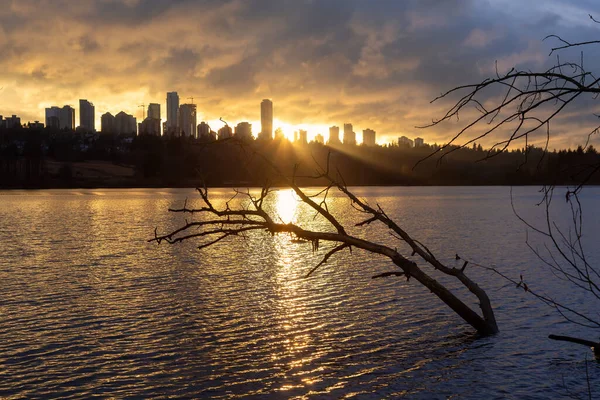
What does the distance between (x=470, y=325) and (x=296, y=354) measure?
5.59 meters

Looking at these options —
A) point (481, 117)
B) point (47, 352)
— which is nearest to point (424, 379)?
point (47, 352)

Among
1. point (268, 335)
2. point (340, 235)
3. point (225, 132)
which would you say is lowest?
point (268, 335)

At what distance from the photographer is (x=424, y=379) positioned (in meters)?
11.6

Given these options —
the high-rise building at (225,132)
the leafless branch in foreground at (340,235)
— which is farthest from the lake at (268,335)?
the high-rise building at (225,132)

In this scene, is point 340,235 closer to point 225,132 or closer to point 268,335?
point 225,132

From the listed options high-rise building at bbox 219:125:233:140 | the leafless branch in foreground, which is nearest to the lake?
the leafless branch in foreground

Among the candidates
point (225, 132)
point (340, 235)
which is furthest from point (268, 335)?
point (225, 132)

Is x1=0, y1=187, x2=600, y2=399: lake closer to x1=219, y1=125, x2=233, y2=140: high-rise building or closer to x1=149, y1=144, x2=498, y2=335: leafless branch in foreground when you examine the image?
x1=149, y1=144, x2=498, y2=335: leafless branch in foreground

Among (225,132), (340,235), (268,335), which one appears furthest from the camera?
(268,335)

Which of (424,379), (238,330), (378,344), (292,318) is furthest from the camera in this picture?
(292,318)

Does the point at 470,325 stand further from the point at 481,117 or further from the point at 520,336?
the point at 481,117

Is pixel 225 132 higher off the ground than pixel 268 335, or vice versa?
pixel 225 132

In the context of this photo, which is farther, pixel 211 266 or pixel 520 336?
pixel 211 266

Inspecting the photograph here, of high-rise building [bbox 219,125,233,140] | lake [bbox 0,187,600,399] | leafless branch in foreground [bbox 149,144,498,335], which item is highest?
high-rise building [bbox 219,125,233,140]
